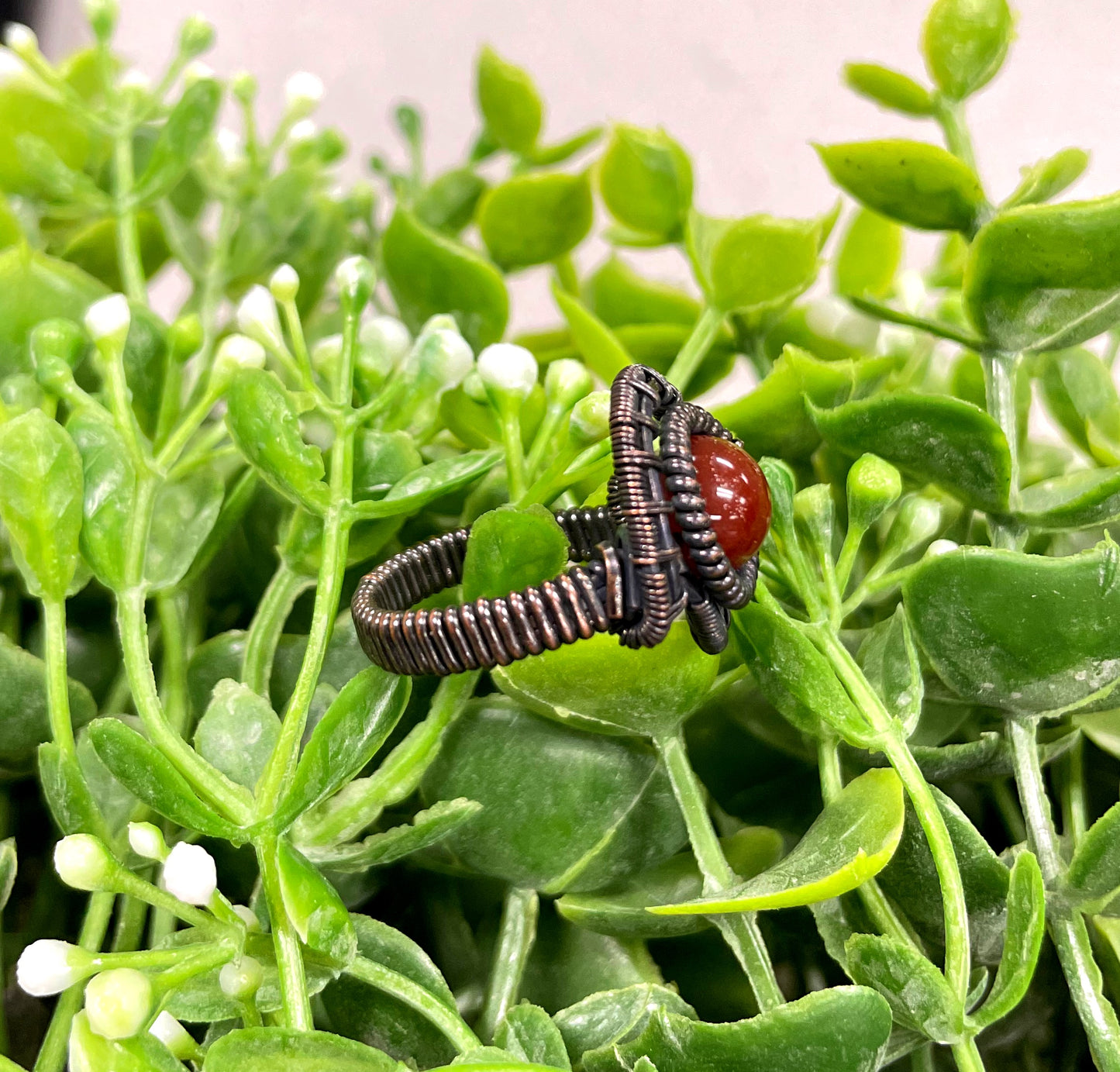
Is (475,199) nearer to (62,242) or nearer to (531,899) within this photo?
(62,242)

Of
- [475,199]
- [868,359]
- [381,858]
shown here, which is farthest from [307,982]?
[475,199]

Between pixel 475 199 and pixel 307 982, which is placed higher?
pixel 475 199

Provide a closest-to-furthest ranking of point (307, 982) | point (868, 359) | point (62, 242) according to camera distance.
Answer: point (307, 982)
point (868, 359)
point (62, 242)

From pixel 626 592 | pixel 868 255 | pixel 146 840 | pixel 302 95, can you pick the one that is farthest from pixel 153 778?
pixel 868 255

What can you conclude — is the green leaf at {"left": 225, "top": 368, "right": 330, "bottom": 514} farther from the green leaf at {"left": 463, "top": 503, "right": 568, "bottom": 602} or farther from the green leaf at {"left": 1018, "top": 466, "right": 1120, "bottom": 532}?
the green leaf at {"left": 1018, "top": 466, "right": 1120, "bottom": 532}

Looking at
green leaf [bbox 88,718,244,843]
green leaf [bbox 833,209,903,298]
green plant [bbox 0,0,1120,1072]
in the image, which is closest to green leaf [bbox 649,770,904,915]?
green plant [bbox 0,0,1120,1072]

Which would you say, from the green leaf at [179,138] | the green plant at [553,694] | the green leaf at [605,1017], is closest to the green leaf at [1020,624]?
the green plant at [553,694]

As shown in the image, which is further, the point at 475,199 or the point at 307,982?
the point at 475,199
